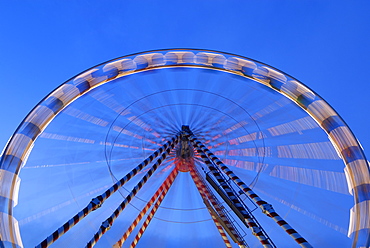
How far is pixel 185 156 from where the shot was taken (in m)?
10.5

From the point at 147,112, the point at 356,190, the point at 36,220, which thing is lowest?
the point at 36,220

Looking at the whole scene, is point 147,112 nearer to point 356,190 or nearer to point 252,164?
point 252,164

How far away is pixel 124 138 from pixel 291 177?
499 centimetres

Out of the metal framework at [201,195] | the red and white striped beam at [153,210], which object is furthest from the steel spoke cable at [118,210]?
the red and white striped beam at [153,210]

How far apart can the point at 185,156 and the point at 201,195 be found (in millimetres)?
1293

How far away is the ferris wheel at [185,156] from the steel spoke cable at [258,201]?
0.05 metres

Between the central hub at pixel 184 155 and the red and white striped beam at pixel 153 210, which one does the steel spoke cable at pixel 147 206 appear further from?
the central hub at pixel 184 155

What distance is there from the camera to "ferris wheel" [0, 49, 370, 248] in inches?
332

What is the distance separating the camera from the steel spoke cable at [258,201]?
6.57 m

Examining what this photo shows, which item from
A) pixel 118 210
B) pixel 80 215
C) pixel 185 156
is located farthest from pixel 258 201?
pixel 80 215

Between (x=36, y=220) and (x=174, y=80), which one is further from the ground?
(x=174, y=80)

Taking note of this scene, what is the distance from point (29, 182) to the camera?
8883 mm

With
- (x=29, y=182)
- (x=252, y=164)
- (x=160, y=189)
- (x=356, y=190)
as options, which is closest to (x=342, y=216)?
(x=356, y=190)

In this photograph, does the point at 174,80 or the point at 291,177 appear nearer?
the point at 291,177
